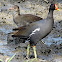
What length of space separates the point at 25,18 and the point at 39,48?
4.58 ft

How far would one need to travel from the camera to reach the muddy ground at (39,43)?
20.9ft

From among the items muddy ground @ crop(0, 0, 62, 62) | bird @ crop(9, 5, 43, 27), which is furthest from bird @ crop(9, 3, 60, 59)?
bird @ crop(9, 5, 43, 27)

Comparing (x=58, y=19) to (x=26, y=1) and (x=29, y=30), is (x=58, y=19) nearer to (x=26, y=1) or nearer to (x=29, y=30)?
(x=26, y=1)

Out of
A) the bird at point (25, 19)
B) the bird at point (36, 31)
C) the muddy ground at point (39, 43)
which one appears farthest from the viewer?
the bird at point (25, 19)

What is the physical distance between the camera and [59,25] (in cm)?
887

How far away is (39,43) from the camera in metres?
7.38

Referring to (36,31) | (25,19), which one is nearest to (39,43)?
(25,19)

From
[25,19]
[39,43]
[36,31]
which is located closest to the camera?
[36,31]

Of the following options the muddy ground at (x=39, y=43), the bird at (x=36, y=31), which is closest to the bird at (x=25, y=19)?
the muddy ground at (x=39, y=43)

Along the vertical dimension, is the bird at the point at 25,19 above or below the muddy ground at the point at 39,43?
above

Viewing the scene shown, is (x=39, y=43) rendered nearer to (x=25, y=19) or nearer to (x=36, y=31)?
(x=25, y=19)

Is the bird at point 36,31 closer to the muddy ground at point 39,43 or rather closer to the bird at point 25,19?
the muddy ground at point 39,43

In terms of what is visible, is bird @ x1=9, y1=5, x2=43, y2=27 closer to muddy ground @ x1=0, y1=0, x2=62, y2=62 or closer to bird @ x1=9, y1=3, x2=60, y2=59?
muddy ground @ x1=0, y1=0, x2=62, y2=62

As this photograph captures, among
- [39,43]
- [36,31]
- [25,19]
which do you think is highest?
[36,31]
